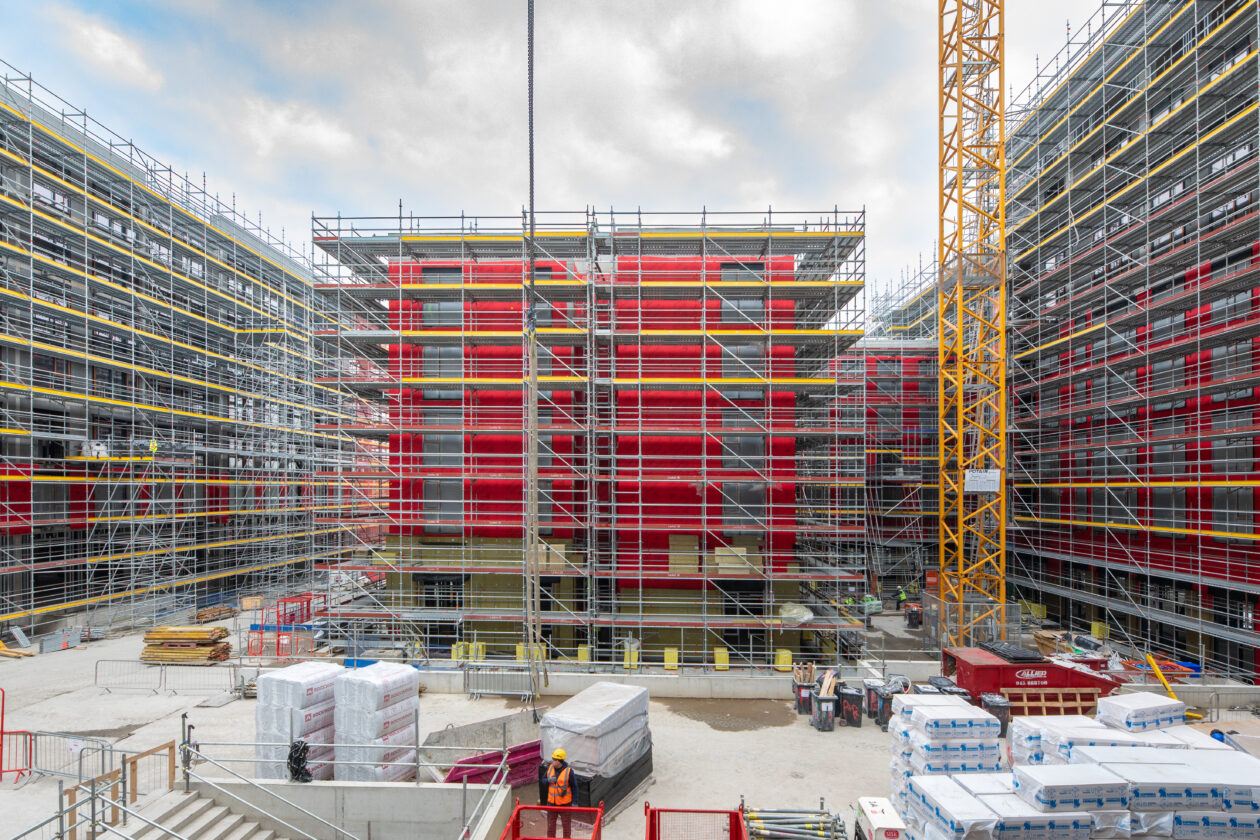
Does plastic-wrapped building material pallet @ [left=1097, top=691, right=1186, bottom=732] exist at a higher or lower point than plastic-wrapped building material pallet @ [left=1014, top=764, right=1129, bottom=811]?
lower

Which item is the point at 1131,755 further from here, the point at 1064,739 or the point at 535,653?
the point at 535,653

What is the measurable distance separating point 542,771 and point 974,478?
18239 millimetres

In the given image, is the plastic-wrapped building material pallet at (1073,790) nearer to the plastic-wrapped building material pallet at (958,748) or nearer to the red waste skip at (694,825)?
the plastic-wrapped building material pallet at (958,748)

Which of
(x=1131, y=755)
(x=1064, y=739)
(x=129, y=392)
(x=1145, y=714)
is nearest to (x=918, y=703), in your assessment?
(x=1064, y=739)

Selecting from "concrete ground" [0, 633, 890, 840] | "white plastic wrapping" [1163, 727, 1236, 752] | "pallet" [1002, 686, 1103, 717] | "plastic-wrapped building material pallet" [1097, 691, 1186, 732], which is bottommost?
"concrete ground" [0, 633, 890, 840]

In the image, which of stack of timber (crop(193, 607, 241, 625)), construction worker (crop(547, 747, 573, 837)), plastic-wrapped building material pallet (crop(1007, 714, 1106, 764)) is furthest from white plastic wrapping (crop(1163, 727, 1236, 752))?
stack of timber (crop(193, 607, 241, 625))

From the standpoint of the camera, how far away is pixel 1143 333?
21.7 meters

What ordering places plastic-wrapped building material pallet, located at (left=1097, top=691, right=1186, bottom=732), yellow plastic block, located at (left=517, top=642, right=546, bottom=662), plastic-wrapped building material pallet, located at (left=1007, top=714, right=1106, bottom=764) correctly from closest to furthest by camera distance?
plastic-wrapped building material pallet, located at (left=1007, top=714, right=1106, bottom=764), plastic-wrapped building material pallet, located at (left=1097, top=691, right=1186, bottom=732), yellow plastic block, located at (left=517, top=642, right=546, bottom=662)

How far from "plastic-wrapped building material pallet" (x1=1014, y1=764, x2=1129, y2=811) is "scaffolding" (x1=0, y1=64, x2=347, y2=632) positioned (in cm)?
1960

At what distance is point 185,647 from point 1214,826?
2217cm

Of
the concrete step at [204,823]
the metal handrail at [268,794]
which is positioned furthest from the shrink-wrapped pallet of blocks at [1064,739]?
the concrete step at [204,823]

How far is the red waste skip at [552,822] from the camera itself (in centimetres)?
870

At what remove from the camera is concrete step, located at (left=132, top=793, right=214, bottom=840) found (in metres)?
8.91

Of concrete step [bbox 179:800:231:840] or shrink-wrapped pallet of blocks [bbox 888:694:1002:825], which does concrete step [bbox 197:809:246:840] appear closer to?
concrete step [bbox 179:800:231:840]
